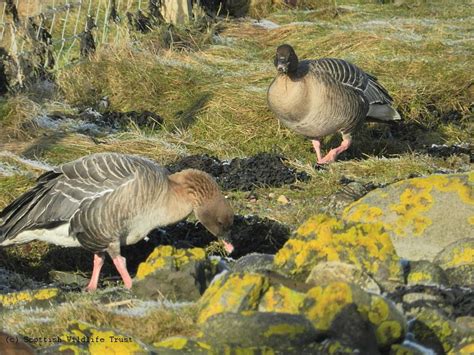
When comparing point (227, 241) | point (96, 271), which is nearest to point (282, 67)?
point (227, 241)

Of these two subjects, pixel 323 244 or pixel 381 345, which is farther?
pixel 323 244

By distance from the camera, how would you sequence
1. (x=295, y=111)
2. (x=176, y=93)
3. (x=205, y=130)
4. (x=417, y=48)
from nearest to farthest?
(x=295, y=111) < (x=205, y=130) < (x=176, y=93) < (x=417, y=48)

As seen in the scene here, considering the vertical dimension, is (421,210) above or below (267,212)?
above

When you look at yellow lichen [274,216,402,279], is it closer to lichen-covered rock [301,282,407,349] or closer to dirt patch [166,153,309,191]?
lichen-covered rock [301,282,407,349]

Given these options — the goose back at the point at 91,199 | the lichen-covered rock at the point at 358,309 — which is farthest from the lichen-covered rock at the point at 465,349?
the goose back at the point at 91,199

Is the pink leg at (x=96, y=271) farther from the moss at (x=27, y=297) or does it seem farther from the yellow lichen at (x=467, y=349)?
the yellow lichen at (x=467, y=349)

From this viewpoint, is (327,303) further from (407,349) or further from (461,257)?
(461,257)

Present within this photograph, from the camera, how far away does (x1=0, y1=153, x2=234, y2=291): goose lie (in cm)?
830

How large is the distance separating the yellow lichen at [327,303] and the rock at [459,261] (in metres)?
1.43

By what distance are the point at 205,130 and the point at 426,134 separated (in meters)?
2.88

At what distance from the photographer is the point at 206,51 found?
15.8m

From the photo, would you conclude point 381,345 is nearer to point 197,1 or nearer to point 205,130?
point 205,130

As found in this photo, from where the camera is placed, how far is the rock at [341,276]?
20.9ft

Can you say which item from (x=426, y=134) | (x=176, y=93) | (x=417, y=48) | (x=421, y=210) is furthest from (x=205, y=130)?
(x=421, y=210)
